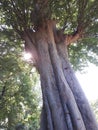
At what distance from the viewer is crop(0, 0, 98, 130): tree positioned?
550 centimetres

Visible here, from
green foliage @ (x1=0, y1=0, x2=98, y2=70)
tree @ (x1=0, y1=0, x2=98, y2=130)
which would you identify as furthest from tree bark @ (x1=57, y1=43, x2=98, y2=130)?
green foliage @ (x1=0, y1=0, x2=98, y2=70)

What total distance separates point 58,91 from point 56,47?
1.93 meters

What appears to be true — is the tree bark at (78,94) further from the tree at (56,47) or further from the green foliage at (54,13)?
the green foliage at (54,13)

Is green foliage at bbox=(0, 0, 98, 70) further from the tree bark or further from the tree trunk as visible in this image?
the tree bark

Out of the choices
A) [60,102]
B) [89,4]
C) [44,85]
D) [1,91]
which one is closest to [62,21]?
[89,4]

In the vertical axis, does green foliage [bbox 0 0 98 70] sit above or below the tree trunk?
above

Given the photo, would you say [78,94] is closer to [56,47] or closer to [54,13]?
[56,47]

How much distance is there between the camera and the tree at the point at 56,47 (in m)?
5.50

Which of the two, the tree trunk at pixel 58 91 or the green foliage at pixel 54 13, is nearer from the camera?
the tree trunk at pixel 58 91

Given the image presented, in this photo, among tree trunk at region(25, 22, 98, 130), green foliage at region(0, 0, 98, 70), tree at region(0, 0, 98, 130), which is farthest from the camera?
green foliage at region(0, 0, 98, 70)

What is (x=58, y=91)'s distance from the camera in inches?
238

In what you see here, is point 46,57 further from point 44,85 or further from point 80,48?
point 80,48

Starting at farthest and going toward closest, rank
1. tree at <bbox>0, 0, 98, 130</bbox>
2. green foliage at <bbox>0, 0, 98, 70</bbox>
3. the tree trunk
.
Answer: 1. green foliage at <bbox>0, 0, 98, 70</bbox>
2. tree at <bbox>0, 0, 98, 130</bbox>
3. the tree trunk

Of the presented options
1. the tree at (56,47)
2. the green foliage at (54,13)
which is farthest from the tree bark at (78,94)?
the green foliage at (54,13)
